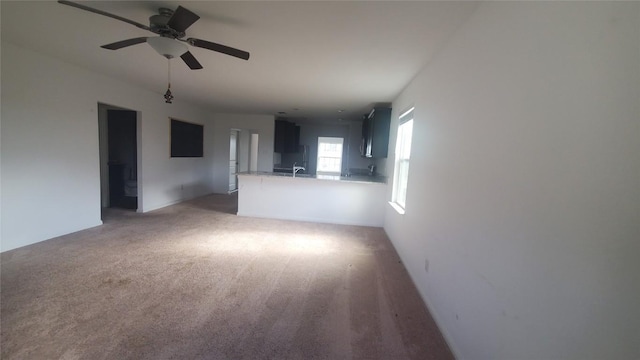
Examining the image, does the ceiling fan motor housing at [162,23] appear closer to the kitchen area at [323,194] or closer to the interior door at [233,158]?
the kitchen area at [323,194]

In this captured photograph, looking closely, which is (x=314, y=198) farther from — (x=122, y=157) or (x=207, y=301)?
(x=122, y=157)

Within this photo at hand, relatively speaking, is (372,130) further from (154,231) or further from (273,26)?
(154,231)

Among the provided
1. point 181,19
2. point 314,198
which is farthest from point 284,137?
point 181,19

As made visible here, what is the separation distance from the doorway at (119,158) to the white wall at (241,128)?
2092 millimetres

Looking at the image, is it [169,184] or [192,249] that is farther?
[169,184]

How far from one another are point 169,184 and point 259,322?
15.7 feet

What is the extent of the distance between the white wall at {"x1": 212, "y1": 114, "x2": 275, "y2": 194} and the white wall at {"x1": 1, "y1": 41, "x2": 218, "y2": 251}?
252 centimetres

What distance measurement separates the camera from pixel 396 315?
6.94 ft

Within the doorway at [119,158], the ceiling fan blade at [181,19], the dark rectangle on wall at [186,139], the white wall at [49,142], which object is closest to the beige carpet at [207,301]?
the white wall at [49,142]

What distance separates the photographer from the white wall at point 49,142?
2.89m

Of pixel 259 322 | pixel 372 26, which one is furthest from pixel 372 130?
pixel 259 322

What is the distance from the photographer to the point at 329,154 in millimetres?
8719

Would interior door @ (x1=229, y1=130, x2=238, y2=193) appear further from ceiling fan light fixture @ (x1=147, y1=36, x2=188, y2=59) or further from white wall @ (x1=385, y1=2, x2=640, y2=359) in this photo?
white wall @ (x1=385, y1=2, x2=640, y2=359)

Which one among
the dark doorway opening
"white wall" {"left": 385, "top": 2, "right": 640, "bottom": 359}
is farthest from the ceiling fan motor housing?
the dark doorway opening
